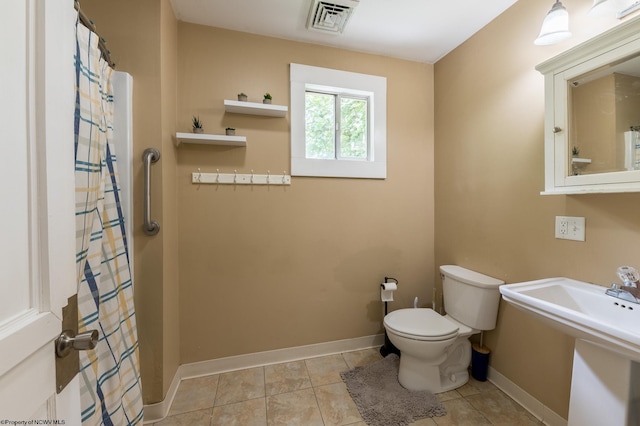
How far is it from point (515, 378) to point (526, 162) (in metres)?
1.34

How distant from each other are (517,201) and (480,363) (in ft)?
3.68

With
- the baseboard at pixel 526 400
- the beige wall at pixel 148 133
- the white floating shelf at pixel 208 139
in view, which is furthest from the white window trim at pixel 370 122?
the baseboard at pixel 526 400

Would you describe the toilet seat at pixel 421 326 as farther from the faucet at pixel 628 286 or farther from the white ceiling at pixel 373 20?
the white ceiling at pixel 373 20

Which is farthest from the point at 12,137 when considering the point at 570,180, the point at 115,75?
the point at 570,180

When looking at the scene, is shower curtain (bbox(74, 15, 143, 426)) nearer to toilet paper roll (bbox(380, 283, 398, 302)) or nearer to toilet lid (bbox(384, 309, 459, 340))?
toilet lid (bbox(384, 309, 459, 340))

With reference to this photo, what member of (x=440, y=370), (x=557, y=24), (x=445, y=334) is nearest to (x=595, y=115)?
(x=557, y=24)

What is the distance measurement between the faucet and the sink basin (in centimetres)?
2

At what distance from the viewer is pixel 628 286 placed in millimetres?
1028

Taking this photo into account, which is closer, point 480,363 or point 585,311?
point 585,311

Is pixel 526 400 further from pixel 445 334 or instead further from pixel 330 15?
pixel 330 15

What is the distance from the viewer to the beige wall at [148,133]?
1350 mm

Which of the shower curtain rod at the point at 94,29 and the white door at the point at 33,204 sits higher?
the shower curtain rod at the point at 94,29

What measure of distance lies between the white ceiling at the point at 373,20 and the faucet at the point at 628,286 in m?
1.39

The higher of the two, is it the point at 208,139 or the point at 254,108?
the point at 254,108
